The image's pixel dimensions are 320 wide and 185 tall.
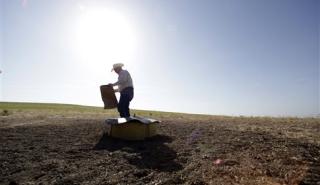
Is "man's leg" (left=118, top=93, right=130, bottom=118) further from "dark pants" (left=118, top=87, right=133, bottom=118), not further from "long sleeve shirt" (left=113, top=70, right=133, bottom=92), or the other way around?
"long sleeve shirt" (left=113, top=70, right=133, bottom=92)

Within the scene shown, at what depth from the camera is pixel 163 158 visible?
8477mm

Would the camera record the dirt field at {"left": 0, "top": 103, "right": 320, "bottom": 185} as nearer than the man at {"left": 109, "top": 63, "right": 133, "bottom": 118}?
Yes

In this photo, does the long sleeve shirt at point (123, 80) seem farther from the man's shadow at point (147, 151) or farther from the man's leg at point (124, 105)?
the man's shadow at point (147, 151)

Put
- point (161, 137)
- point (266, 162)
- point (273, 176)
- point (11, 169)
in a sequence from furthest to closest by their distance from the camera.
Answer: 1. point (161, 137)
2. point (266, 162)
3. point (11, 169)
4. point (273, 176)

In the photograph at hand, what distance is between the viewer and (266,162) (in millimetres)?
7973

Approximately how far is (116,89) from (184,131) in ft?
9.24

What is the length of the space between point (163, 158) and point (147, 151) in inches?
41.1

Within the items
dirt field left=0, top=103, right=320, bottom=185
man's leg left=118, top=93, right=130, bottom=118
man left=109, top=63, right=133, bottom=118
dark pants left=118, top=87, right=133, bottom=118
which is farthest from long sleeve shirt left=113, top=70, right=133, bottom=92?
dirt field left=0, top=103, right=320, bottom=185

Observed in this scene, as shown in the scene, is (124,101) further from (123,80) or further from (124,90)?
(123,80)

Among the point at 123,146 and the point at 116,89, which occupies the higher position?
the point at 116,89

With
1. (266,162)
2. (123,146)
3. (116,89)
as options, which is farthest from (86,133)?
(266,162)

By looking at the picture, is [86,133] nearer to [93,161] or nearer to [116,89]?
[116,89]

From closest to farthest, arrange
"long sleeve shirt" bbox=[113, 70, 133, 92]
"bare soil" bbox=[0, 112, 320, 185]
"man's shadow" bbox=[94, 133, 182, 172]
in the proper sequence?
"bare soil" bbox=[0, 112, 320, 185] < "man's shadow" bbox=[94, 133, 182, 172] < "long sleeve shirt" bbox=[113, 70, 133, 92]

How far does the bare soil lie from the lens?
6730 mm
